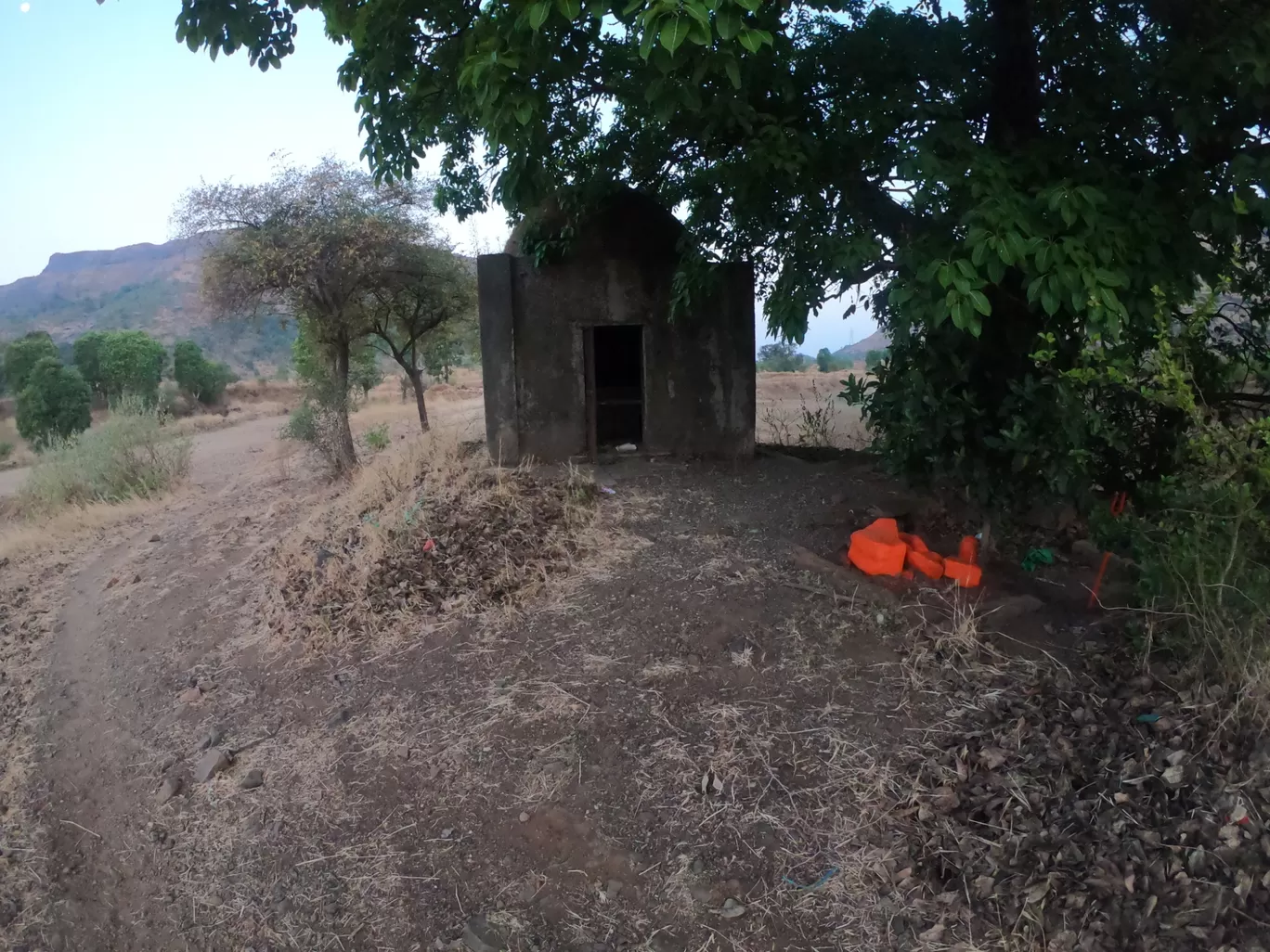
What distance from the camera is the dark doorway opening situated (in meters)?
9.72

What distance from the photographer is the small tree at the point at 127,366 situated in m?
26.8

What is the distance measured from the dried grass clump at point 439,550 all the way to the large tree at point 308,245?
3909 mm

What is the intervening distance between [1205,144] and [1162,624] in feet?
8.42

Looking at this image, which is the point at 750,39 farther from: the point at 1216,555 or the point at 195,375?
the point at 195,375

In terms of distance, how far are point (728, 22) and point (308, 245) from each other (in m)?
8.48

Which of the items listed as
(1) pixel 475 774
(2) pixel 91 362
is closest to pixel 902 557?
(1) pixel 475 774

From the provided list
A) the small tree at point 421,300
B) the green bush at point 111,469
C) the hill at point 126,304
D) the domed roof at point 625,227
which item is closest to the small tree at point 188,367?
the hill at point 126,304

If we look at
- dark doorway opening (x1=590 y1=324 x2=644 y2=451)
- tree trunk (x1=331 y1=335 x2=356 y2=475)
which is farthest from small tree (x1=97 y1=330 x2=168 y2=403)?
dark doorway opening (x1=590 y1=324 x2=644 y2=451)

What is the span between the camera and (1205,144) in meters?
4.37

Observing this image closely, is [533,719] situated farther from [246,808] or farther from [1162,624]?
[1162,624]

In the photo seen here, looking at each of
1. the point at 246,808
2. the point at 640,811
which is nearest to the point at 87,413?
the point at 246,808

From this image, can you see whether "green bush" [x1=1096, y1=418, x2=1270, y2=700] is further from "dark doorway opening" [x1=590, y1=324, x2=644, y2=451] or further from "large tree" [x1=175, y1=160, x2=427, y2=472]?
"large tree" [x1=175, y1=160, x2=427, y2=472]

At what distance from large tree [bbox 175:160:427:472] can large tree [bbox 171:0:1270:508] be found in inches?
200

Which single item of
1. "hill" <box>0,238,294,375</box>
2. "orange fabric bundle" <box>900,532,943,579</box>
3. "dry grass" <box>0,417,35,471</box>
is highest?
"hill" <box>0,238,294,375</box>
